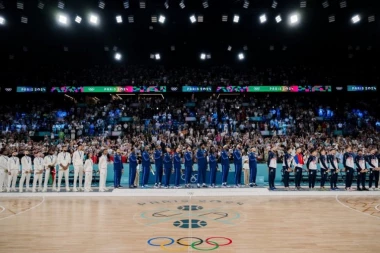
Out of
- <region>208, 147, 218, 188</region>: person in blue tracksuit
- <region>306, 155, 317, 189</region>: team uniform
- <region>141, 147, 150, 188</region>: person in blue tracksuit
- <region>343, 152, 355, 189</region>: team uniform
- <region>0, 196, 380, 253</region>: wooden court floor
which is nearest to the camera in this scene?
<region>0, 196, 380, 253</region>: wooden court floor

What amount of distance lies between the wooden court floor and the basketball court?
19 millimetres

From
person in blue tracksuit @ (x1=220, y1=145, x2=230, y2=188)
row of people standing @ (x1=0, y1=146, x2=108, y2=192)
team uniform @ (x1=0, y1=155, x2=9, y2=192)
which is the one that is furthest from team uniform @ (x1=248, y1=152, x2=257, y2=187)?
team uniform @ (x1=0, y1=155, x2=9, y2=192)

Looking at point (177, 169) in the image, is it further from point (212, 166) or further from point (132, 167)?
point (132, 167)

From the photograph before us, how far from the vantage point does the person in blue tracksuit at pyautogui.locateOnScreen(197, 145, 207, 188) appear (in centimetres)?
1297

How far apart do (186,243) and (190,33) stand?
1760 cm

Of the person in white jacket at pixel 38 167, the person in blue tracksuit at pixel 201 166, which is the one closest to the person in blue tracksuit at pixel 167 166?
the person in blue tracksuit at pixel 201 166

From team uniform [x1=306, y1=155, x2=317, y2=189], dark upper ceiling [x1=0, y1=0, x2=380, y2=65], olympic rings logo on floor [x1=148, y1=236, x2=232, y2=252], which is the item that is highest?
dark upper ceiling [x1=0, y1=0, x2=380, y2=65]

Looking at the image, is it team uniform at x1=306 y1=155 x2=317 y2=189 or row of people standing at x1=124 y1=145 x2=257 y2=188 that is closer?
team uniform at x1=306 y1=155 x2=317 y2=189

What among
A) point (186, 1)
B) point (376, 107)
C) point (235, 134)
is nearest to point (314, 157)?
point (235, 134)

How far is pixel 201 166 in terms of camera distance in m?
13.1

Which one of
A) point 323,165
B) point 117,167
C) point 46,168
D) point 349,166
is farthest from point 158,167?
point 349,166

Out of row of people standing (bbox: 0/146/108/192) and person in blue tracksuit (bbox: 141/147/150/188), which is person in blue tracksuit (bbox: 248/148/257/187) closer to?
person in blue tracksuit (bbox: 141/147/150/188)

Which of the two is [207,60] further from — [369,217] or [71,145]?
[369,217]

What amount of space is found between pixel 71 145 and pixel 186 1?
10.3 metres
